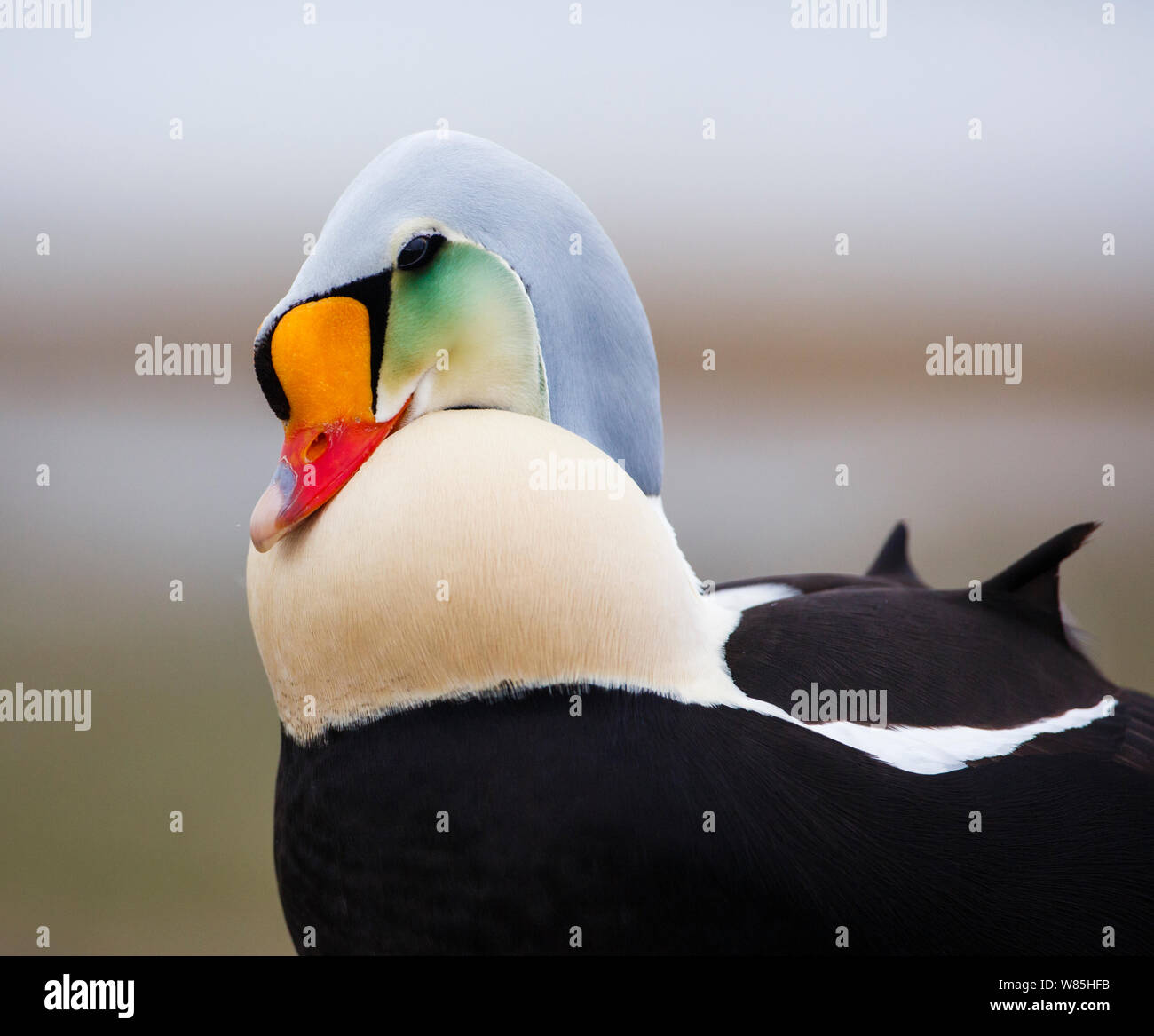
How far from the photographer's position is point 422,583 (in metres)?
0.61

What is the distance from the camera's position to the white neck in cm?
61

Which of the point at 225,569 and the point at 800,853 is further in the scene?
the point at 225,569

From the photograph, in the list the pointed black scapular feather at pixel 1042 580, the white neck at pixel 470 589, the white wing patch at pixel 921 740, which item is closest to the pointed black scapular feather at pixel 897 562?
the pointed black scapular feather at pixel 1042 580

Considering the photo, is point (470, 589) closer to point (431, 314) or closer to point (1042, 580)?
point (431, 314)

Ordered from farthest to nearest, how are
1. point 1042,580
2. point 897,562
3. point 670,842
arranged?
point 897,562 → point 1042,580 → point 670,842

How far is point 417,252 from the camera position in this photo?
0.68m

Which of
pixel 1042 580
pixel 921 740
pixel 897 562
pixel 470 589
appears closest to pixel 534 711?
pixel 470 589

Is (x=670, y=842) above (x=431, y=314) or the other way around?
the other way around

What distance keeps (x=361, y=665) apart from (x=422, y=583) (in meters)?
0.06

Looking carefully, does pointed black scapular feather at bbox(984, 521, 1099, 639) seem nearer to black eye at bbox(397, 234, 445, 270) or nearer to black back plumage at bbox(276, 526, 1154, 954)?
black back plumage at bbox(276, 526, 1154, 954)

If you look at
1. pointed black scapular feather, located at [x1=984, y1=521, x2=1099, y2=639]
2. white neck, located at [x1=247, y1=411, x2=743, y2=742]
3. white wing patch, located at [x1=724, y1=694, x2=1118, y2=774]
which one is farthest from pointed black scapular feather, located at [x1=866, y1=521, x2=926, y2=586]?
white neck, located at [x1=247, y1=411, x2=743, y2=742]

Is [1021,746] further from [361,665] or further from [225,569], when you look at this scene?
[225,569]

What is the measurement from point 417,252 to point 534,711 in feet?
0.91
